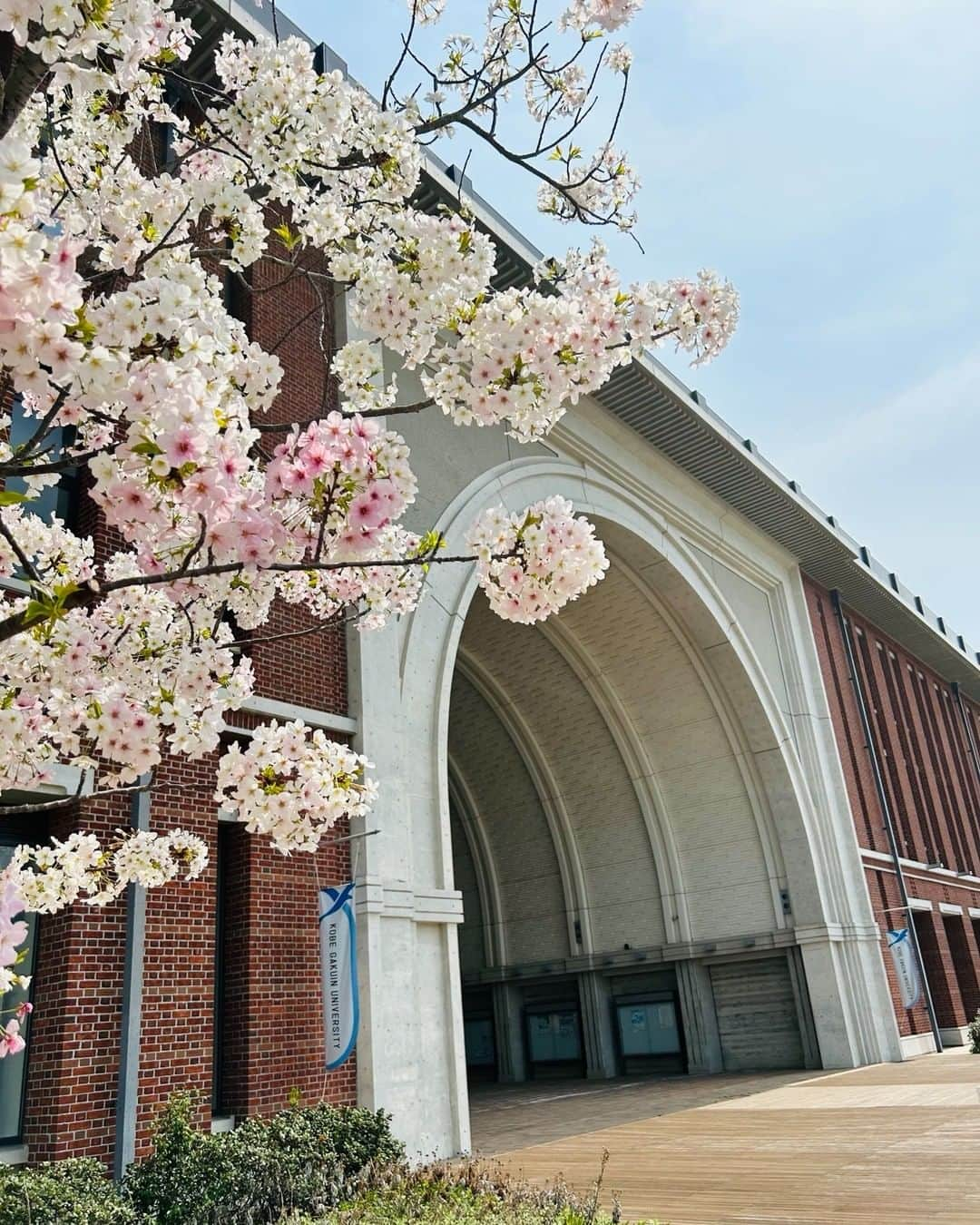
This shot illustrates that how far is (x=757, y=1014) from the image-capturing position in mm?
23000

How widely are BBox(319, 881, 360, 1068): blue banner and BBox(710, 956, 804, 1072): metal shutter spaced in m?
14.4

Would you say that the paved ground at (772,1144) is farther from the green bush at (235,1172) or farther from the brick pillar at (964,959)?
the brick pillar at (964,959)

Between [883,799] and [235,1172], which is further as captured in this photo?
[883,799]

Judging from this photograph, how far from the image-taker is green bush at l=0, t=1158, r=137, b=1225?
7191 millimetres

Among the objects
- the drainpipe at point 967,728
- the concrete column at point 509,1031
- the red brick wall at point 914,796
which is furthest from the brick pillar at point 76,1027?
the drainpipe at point 967,728

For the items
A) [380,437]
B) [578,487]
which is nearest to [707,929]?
[578,487]

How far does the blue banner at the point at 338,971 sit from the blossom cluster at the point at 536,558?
6969mm

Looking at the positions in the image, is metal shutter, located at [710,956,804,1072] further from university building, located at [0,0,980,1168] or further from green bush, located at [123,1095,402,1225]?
green bush, located at [123,1095,402,1225]

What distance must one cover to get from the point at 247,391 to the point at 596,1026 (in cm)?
2160

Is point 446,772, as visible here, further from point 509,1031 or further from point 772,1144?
point 509,1031

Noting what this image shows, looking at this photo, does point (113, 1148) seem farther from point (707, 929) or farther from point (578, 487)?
point (707, 929)

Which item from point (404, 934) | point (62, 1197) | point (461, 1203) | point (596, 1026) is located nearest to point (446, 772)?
point (404, 934)

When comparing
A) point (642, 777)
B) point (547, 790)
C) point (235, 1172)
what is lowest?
point (235, 1172)

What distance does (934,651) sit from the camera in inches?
1337
